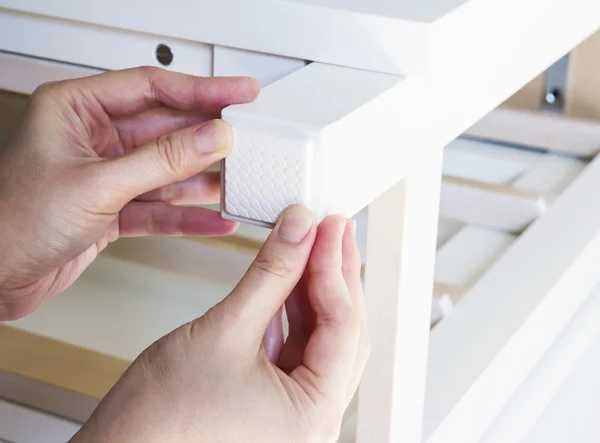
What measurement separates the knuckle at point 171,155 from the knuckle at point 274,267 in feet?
0.20

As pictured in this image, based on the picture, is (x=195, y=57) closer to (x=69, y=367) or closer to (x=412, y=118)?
(x=412, y=118)

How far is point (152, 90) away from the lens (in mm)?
515

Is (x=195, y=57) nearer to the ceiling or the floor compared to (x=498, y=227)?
nearer to the ceiling

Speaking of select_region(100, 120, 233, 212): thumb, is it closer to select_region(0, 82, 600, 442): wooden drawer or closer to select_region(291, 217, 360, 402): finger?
select_region(291, 217, 360, 402): finger

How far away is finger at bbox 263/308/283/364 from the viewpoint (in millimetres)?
473

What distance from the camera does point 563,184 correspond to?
983 millimetres

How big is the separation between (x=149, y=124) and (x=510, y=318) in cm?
35

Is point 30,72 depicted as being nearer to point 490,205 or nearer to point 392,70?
point 392,70

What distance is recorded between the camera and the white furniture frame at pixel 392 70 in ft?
1.37

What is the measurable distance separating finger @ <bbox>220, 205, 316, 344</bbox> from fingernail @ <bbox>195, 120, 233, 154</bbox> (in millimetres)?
43

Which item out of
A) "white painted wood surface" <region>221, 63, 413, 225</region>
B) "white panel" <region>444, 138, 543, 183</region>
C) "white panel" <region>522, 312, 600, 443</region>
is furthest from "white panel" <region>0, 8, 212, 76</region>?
"white panel" <region>444, 138, 543, 183</region>

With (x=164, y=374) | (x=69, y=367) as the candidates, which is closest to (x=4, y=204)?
(x=164, y=374)

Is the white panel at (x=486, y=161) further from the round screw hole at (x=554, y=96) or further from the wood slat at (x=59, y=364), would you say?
the wood slat at (x=59, y=364)

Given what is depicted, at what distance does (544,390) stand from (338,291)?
1.35 feet
